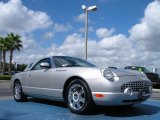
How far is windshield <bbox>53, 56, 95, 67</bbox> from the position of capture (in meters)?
7.80

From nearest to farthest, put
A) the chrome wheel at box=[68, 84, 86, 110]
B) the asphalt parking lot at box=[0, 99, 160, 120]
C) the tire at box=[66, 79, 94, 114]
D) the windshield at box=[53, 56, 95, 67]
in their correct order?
1. the asphalt parking lot at box=[0, 99, 160, 120]
2. the tire at box=[66, 79, 94, 114]
3. the chrome wheel at box=[68, 84, 86, 110]
4. the windshield at box=[53, 56, 95, 67]

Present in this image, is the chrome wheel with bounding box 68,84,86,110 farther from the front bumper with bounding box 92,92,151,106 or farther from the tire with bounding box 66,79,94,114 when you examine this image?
the front bumper with bounding box 92,92,151,106

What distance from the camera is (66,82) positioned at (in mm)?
7176

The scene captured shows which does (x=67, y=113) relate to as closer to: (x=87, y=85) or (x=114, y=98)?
(x=87, y=85)

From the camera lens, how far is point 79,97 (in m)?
6.76

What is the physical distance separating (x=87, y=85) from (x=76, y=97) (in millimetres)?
437

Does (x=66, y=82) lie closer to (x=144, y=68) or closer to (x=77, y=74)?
(x=77, y=74)

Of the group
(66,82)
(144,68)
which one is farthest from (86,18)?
(66,82)

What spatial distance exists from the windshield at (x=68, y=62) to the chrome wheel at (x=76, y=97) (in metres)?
0.95

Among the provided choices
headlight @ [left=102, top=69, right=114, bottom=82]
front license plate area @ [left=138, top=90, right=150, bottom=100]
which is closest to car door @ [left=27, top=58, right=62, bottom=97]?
headlight @ [left=102, top=69, right=114, bottom=82]

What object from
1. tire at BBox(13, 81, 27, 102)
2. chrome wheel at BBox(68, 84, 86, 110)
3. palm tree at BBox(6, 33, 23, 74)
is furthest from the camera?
palm tree at BBox(6, 33, 23, 74)

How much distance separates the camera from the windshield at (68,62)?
25.6 feet

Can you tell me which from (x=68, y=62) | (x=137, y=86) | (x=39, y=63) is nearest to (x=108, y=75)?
(x=137, y=86)

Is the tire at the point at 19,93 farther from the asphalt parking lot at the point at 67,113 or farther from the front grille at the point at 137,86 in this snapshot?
the front grille at the point at 137,86
